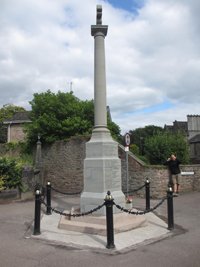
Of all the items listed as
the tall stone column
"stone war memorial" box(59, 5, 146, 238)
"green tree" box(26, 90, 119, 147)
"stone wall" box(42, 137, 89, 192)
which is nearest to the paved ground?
"stone war memorial" box(59, 5, 146, 238)

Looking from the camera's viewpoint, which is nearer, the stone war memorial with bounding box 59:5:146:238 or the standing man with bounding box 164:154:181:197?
the stone war memorial with bounding box 59:5:146:238

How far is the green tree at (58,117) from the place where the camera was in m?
21.2

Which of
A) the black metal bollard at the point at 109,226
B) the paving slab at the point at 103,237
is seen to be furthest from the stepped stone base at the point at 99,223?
the black metal bollard at the point at 109,226

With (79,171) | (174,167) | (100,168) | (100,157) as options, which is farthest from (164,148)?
(100,168)

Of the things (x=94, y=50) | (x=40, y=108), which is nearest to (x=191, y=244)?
(x=94, y=50)

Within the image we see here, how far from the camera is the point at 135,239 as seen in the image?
7508mm

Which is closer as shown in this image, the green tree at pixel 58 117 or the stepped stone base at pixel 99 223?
the stepped stone base at pixel 99 223

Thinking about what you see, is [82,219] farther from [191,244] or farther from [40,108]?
[40,108]

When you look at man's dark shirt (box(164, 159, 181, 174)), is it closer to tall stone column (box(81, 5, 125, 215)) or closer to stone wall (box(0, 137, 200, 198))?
stone wall (box(0, 137, 200, 198))

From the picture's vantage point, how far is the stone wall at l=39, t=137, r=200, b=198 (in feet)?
47.9

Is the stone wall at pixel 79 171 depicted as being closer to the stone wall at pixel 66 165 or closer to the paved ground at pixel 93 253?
the stone wall at pixel 66 165

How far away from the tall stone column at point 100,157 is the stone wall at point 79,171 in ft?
16.6

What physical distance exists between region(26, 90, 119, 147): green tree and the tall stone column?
1091 centimetres

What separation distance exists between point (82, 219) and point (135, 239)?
2.03 metres
